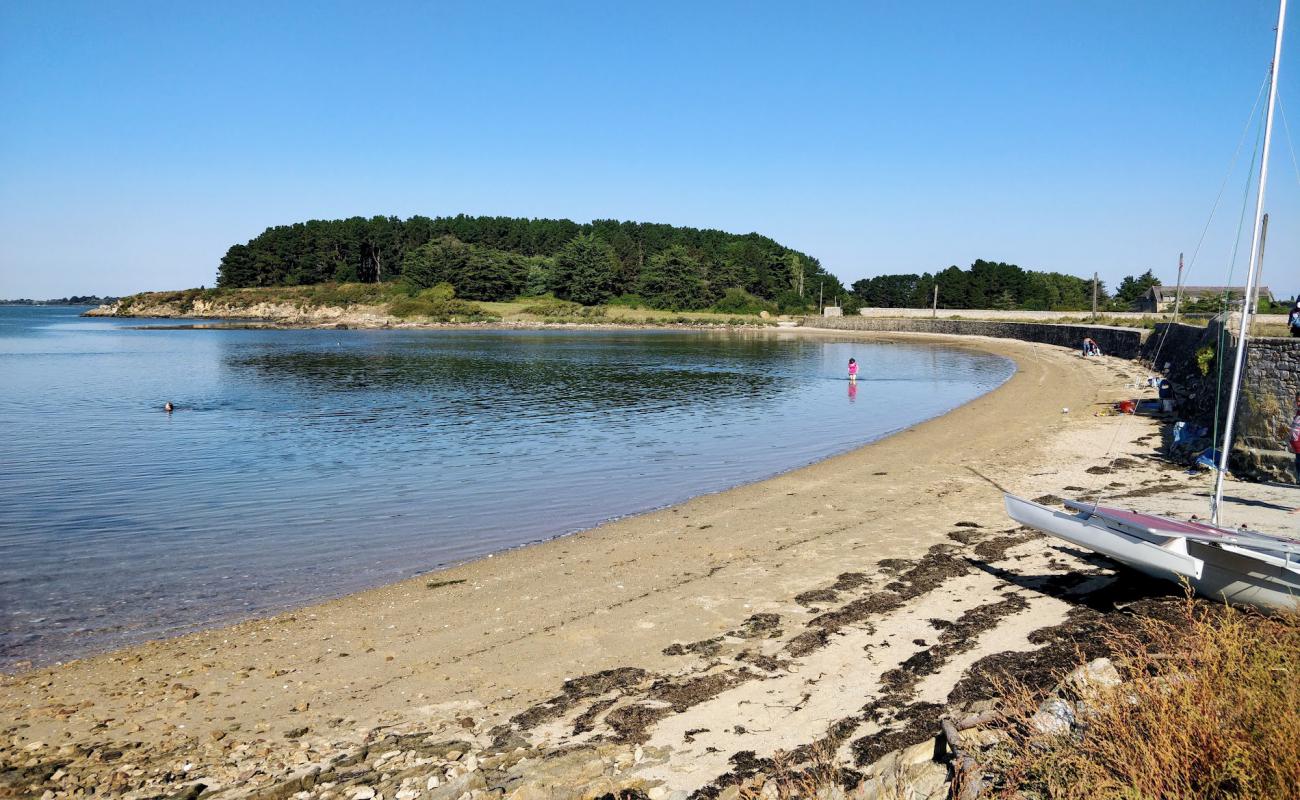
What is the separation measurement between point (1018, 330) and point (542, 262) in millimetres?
100421

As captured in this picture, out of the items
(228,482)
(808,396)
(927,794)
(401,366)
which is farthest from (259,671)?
(401,366)

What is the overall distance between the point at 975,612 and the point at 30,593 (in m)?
14.0

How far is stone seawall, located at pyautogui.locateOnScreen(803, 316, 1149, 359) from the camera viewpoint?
53397mm

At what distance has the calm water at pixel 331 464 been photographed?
12602mm

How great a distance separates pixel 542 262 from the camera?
162 meters

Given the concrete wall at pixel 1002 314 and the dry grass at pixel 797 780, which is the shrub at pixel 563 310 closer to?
the concrete wall at pixel 1002 314

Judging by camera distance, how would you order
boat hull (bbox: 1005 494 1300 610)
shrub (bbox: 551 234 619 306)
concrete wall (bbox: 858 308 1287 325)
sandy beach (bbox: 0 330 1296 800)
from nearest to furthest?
sandy beach (bbox: 0 330 1296 800) → boat hull (bbox: 1005 494 1300 610) → concrete wall (bbox: 858 308 1287 325) → shrub (bbox: 551 234 619 306)

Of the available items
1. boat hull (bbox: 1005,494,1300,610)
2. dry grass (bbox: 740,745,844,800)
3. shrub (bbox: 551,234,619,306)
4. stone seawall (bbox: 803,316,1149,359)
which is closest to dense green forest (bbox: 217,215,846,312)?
shrub (bbox: 551,234,619,306)

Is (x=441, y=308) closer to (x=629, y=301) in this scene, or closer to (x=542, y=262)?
(x=542, y=262)

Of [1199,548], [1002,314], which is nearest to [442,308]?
A: [1002,314]

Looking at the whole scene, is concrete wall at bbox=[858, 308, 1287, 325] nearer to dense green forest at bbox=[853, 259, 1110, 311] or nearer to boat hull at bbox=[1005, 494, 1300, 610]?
dense green forest at bbox=[853, 259, 1110, 311]

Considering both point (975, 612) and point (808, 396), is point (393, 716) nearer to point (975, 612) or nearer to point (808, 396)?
point (975, 612)

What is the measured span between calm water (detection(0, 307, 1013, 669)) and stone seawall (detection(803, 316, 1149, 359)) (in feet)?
26.3

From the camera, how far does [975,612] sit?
9625 mm
